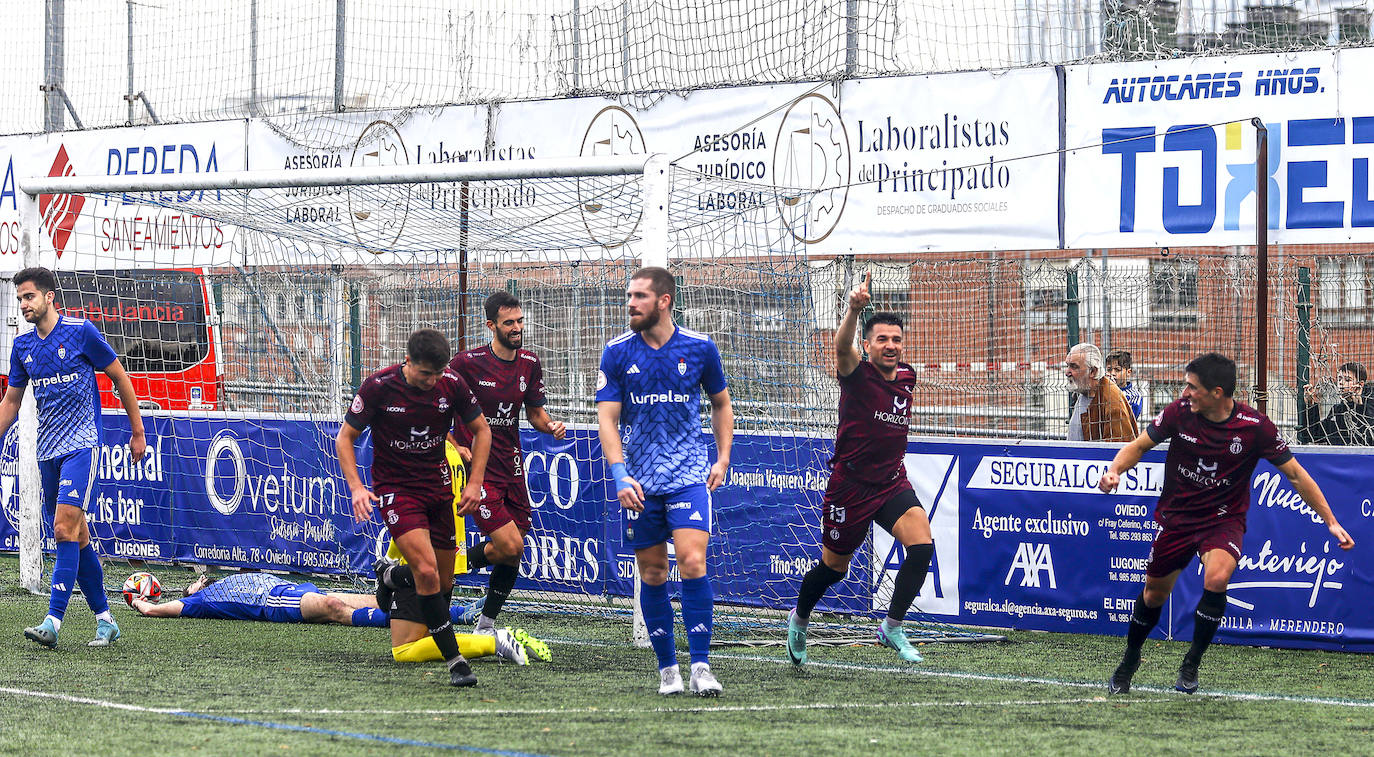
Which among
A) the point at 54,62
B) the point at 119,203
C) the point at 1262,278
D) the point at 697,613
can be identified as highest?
the point at 54,62

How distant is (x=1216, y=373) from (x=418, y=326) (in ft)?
23.1

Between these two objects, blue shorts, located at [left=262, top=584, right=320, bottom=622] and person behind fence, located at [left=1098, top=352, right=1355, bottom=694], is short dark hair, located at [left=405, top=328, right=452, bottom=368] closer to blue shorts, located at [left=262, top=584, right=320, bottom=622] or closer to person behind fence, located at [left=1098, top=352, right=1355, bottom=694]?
blue shorts, located at [left=262, top=584, right=320, bottom=622]

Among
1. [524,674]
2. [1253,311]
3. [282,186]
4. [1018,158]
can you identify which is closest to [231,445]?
[282,186]

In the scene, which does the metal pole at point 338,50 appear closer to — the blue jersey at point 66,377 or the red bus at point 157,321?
the red bus at point 157,321

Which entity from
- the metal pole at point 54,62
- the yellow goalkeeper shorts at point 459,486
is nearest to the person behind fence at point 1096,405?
the yellow goalkeeper shorts at point 459,486

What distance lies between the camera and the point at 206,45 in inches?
601

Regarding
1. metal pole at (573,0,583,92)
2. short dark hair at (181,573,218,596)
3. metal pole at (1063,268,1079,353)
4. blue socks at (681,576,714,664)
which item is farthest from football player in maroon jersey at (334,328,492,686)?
metal pole at (573,0,583,92)

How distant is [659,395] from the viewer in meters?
7.09

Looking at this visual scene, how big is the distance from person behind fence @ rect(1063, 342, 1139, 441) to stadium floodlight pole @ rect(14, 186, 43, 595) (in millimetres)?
7231

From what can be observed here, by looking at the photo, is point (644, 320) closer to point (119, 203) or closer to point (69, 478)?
point (69, 478)

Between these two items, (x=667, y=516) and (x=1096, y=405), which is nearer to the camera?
(x=667, y=516)

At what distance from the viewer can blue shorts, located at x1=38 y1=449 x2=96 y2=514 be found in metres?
8.73

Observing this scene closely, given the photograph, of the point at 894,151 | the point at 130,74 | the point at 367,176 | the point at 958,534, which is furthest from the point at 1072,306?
the point at 130,74

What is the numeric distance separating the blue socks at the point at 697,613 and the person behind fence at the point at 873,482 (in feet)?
4.95
